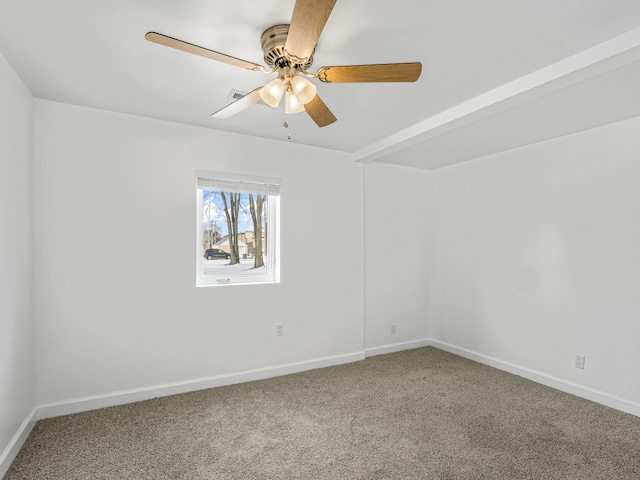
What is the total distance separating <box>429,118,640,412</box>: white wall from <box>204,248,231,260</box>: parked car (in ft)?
8.57

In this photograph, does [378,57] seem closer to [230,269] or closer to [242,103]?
[242,103]

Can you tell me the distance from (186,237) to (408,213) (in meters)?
2.60

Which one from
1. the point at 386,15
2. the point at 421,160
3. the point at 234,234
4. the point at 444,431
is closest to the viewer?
the point at 386,15

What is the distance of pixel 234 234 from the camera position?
3.38m

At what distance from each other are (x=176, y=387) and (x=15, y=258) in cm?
153

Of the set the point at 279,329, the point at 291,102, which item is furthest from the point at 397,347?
the point at 291,102

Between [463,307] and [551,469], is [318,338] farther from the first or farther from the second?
[551,469]

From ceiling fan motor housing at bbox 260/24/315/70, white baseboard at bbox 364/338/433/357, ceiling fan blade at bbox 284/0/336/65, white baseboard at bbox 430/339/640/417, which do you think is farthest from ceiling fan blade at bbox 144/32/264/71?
white baseboard at bbox 430/339/640/417

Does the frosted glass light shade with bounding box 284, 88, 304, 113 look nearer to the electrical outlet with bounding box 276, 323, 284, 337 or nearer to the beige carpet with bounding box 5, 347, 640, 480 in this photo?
the beige carpet with bounding box 5, 347, 640, 480

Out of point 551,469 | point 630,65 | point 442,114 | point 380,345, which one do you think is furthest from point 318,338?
point 630,65

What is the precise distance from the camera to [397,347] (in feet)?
13.7

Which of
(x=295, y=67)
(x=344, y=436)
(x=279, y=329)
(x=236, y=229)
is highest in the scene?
(x=295, y=67)

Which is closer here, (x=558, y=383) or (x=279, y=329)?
(x=558, y=383)

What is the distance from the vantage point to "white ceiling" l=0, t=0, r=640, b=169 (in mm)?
1542
